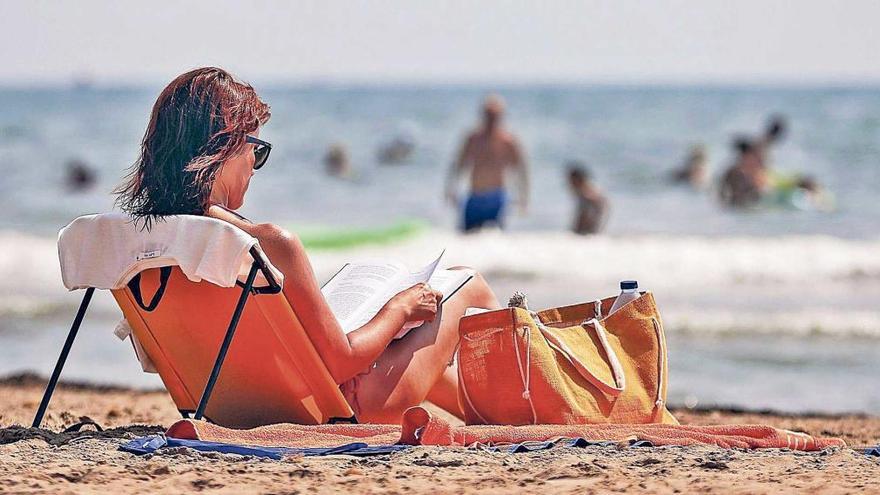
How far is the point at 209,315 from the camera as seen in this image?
143 inches

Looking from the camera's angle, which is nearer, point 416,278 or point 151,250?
point 151,250

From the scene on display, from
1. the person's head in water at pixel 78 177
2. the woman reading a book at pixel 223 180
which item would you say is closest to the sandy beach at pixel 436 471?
the woman reading a book at pixel 223 180

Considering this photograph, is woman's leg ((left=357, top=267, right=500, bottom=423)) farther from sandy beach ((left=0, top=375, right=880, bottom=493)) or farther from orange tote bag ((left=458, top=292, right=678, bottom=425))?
sandy beach ((left=0, top=375, right=880, bottom=493))

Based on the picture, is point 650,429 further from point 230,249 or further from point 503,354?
point 230,249

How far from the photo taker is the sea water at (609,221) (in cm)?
809

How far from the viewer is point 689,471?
3.40 metres

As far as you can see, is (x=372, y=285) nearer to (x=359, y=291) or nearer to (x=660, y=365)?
(x=359, y=291)

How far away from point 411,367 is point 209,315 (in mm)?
643

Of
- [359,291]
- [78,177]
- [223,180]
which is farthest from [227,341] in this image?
[78,177]

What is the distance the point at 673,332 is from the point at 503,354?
5.14m

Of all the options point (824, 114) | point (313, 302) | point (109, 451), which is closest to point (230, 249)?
Result: point (313, 302)

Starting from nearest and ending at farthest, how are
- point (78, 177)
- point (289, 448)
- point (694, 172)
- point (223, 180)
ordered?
point (289, 448)
point (223, 180)
point (694, 172)
point (78, 177)

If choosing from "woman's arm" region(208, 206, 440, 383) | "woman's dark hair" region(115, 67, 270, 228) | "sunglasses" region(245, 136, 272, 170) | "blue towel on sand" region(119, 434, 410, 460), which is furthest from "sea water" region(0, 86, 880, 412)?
"woman's dark hair" region(115, 67, 270, 228)

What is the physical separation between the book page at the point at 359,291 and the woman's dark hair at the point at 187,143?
0.54 meters
